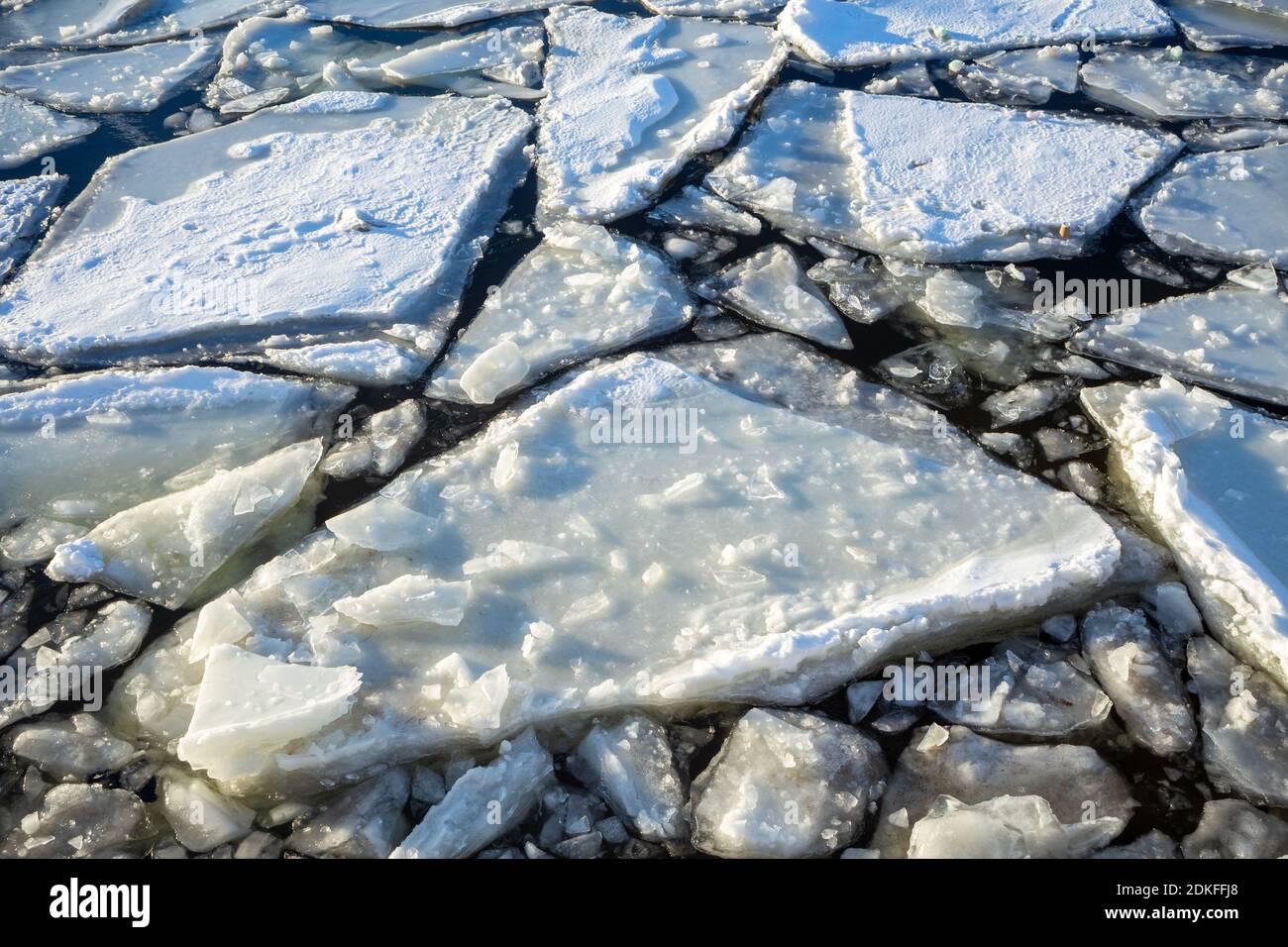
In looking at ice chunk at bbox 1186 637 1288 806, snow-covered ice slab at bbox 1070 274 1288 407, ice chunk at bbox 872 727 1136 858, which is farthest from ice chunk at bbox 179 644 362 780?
snow-covered ice slab at bbox 1070 274 1288 407

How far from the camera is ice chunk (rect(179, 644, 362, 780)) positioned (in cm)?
191

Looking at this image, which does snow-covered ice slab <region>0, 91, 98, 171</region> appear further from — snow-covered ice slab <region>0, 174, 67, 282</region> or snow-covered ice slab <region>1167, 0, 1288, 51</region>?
snow-covered ice slab <region>1167, 0, 1288, 51</region>

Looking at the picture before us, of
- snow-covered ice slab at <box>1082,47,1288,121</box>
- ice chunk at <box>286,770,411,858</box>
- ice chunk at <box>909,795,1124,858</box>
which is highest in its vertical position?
snow-covered ice slab at <box>1082,47,1288,121</box>

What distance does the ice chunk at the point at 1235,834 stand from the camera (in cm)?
181

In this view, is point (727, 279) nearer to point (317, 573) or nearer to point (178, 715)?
point (317, 573)

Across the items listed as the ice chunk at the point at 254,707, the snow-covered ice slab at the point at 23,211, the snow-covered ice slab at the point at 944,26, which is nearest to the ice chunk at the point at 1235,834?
the ice chunk at the point at 254,707

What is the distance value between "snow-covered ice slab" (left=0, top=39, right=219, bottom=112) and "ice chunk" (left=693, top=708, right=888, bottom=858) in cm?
378

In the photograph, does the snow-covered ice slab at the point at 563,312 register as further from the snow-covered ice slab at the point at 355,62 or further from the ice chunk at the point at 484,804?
the snow-covered ice slab at the point at 355,62

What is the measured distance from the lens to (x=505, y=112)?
3.90m

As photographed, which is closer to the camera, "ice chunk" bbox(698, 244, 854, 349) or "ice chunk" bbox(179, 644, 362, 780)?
"ice chunk" bbox(179, 644, 362, 780)

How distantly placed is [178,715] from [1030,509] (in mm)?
1996

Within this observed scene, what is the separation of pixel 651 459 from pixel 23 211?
2.62 meters

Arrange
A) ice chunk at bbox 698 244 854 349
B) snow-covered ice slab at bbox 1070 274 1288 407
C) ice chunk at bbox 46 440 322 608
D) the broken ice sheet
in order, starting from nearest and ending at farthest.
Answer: ice chunk at bbox 46 440 322 608 → the broken ice sheet → snow-covered ice slab at bbox 1070 274 1288 407 → ice chunk at bbox 698 244 854 349
